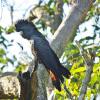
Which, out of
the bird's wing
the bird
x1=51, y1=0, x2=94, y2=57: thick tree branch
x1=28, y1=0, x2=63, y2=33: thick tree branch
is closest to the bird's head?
the bird

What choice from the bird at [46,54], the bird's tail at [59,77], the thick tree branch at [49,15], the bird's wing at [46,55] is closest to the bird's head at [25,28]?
the bird at [46,54]

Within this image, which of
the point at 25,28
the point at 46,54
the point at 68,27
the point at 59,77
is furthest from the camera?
the point at 68,27

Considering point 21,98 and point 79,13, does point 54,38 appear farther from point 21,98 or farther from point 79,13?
point 21,98

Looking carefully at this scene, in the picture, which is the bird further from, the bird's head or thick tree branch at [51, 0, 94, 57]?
thick tree branch at [51, 0, 94, 57]

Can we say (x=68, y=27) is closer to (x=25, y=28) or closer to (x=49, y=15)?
(x=25, y=28)

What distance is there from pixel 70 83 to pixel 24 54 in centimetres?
60

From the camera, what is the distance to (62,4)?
22.1ft

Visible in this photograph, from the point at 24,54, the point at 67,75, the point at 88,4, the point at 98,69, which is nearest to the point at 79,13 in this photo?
the point at 88,4

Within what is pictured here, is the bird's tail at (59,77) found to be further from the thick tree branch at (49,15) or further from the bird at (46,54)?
the thick tree branch at (49,15)

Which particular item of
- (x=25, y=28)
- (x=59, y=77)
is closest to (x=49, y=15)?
(x=25, y=28)

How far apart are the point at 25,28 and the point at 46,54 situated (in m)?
0.71

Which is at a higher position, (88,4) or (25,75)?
(88,4)

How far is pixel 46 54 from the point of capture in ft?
10.9

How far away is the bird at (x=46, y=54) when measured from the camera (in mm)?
3022
